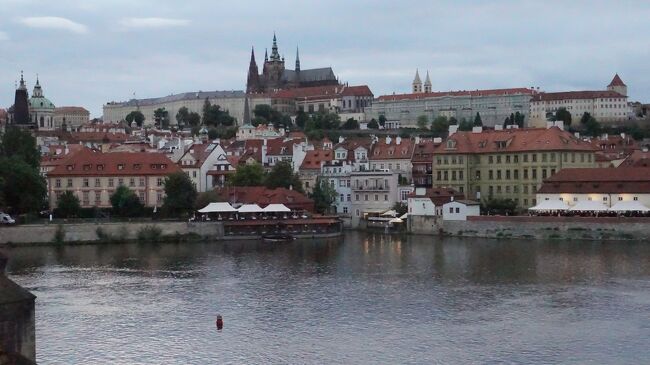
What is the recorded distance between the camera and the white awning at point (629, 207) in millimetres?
55247

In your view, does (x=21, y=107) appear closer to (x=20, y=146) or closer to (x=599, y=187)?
(x=20, y=146)

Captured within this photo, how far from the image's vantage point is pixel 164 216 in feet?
203

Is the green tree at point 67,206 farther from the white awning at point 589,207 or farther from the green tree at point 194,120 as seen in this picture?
the green tree at point 194,120

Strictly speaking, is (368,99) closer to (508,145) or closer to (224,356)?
(508,145)

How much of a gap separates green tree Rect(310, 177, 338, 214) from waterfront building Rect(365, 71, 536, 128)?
3667 inches

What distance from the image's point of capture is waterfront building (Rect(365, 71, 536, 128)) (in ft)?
529

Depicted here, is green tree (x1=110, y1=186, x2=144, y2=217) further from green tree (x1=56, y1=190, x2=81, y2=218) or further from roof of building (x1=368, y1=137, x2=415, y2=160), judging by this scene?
roof of building (x1=368, y1=137, x2=415, y2=160)

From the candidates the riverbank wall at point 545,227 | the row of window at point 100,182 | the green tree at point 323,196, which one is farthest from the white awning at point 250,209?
the riverbank wall at point 545,227

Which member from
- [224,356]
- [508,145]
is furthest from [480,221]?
[224,356]

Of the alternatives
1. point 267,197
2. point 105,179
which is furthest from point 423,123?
point 267,197

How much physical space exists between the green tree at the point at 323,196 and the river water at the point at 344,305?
1597 cm

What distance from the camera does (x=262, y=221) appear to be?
59.5m

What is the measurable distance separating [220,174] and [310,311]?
43048 millimetres

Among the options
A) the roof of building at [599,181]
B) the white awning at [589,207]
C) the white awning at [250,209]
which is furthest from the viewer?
the white awning at [250,209]
